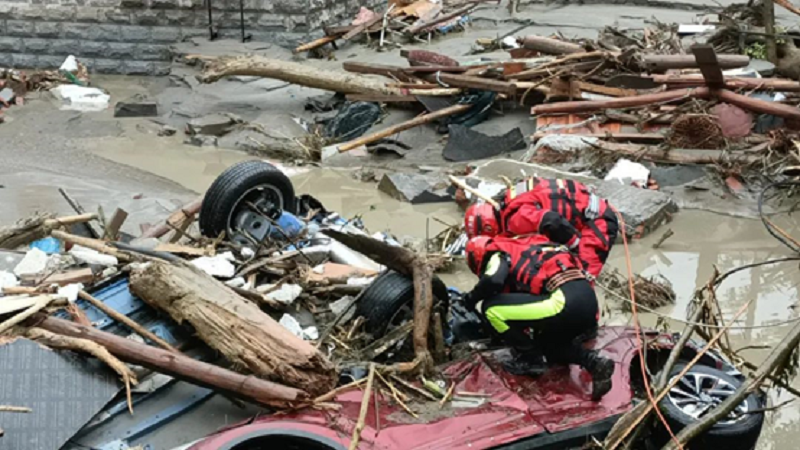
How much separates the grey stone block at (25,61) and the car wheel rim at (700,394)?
14.5m

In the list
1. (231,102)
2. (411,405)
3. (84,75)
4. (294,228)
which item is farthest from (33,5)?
(411,405)

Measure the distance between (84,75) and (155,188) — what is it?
6.36 m

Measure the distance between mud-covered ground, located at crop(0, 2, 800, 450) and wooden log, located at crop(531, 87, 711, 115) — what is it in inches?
30.8

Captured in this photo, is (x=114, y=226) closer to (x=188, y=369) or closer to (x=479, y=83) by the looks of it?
(x=188, y=369)

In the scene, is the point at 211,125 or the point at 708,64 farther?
the point at 211,125

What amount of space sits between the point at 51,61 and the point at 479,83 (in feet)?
28.2

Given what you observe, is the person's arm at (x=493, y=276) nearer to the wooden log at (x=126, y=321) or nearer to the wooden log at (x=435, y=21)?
the wooden log at (x=126, y=321)

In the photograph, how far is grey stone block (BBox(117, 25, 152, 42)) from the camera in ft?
51.1

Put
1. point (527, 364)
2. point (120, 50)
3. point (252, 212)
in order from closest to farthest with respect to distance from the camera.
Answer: point (527, 364)
point (252, 212)
point (120, 50)

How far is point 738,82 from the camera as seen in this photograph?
10.9m

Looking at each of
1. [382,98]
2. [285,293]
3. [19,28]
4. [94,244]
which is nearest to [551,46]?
[382,98]

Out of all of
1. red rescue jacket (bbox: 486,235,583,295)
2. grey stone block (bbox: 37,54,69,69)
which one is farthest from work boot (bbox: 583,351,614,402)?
grey stone block (bbox: 37,54,69,69)

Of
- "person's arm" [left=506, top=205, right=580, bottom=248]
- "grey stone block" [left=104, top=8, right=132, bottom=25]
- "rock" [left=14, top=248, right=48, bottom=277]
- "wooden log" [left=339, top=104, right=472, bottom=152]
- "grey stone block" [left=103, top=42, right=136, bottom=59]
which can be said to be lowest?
"grey stone block" [left=103, top=42, right=136, bottom=59]

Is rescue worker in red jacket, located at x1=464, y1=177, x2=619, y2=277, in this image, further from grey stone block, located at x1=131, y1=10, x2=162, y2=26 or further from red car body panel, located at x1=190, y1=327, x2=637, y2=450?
grey stone block, located at x1=131, y1=10, x2=162, y2=26
